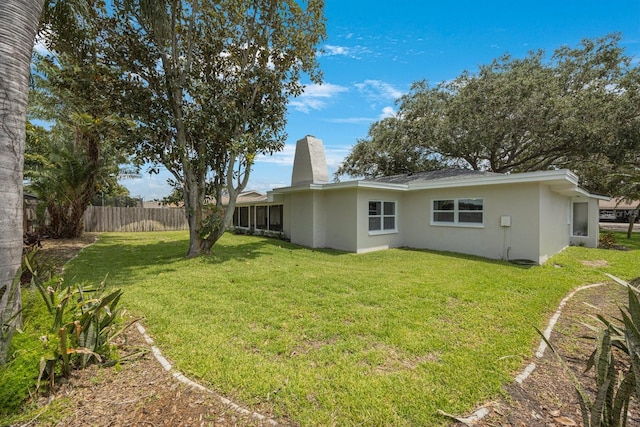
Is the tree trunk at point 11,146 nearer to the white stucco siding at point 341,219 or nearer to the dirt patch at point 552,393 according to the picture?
the dirt patch at point 552,393

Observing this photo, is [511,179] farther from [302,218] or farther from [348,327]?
[302,218]

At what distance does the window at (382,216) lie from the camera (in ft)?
38.2

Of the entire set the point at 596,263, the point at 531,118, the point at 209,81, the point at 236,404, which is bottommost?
the point at 596,263

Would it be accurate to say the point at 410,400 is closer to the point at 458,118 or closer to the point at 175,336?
the point at 175,336

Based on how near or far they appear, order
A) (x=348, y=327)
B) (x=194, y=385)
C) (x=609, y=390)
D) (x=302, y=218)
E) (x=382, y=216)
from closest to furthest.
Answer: (x=609, y=390) < (x=194, y=385) < (x=348, y=327) < (x=382, y=216) < (x=302, y=218)

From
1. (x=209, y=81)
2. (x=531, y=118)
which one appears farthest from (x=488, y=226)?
(x=209, y=81)

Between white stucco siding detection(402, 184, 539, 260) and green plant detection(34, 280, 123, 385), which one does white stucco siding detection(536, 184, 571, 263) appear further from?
green plant detection(34, 280, 123, 385)

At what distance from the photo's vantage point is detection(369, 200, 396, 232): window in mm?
A: 11641

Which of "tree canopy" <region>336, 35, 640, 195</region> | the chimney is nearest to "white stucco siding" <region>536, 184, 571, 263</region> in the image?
"tree canopy" <region>336, 35, 640, 195</region>

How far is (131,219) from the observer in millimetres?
19484

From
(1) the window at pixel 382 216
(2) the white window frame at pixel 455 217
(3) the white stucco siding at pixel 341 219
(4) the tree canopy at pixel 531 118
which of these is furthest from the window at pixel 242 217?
(2) the white window frame at pixel 455 217

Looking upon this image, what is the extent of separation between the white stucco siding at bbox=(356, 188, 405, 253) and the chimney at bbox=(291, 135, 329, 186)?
3.26m

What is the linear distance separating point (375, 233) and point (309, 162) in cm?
503

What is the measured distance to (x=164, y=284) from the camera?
631 cm
